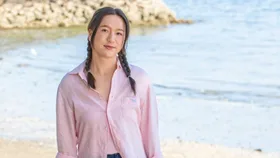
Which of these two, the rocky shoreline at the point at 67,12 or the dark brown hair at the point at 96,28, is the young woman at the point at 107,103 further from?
the rocky shoreline at the point at 67,12

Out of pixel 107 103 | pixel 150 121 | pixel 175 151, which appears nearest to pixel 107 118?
pixel 107 103

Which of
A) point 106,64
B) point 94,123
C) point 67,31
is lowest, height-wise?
point 67,31

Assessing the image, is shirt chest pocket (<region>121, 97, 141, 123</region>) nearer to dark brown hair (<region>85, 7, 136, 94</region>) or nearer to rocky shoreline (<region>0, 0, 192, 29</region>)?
dark brown hair (<region>85, 7, 136, 94</region>)

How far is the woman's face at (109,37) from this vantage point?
292cm

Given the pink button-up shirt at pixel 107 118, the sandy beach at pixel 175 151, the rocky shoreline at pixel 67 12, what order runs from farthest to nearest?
the rocky shoreline at pixel 67 12, the sandy beach at pixel 175 151, the pink button-up shirt at pixel 107 118

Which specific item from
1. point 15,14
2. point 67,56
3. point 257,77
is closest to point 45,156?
point 257,77

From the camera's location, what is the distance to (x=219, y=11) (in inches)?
1491

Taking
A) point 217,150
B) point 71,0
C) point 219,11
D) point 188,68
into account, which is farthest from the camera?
point 219,11

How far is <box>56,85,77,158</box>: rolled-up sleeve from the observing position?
2.95 m

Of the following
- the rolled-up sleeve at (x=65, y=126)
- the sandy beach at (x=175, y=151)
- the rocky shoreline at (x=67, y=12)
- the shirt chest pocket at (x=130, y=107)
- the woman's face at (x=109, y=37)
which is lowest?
the rocky shoreline at (x=67, y=12)

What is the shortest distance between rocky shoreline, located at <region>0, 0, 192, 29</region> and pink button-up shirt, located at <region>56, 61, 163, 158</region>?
952 inches

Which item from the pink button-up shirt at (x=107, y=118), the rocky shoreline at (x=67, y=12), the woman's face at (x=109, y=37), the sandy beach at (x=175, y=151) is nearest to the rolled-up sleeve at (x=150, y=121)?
the pink button-up shirt at (x=107, y=118)

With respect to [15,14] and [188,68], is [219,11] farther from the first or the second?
[188,68]

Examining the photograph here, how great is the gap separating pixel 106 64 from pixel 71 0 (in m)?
27.1
